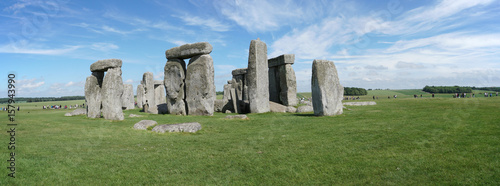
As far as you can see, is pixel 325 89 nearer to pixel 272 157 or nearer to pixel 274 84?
pixel 272 157

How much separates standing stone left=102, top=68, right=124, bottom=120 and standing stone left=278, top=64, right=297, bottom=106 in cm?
1099

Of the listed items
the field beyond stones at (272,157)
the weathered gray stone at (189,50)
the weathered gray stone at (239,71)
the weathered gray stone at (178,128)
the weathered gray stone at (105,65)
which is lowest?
the field beyond stones at (272,157)

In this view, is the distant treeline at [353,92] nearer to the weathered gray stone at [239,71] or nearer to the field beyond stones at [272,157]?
the weathered gray stone at [239,71]

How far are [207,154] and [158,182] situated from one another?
5.14 feet

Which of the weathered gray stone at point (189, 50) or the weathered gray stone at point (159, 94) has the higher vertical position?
the weathered gray stone at point (189, 50)

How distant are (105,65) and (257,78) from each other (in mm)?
7419

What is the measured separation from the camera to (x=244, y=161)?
5.10 meters

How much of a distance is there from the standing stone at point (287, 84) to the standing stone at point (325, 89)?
7.83 m

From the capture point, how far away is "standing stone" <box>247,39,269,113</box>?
1476 centimetres

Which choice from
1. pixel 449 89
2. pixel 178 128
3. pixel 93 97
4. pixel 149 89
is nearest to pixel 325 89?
pixel 178 128

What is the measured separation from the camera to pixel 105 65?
12969 mm

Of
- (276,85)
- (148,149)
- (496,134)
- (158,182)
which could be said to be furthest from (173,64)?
(496,134)

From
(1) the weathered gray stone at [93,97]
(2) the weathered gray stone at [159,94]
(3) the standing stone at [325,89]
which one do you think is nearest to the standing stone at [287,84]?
(3) the standing stone at [325,89]

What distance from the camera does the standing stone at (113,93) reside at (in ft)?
40.7
